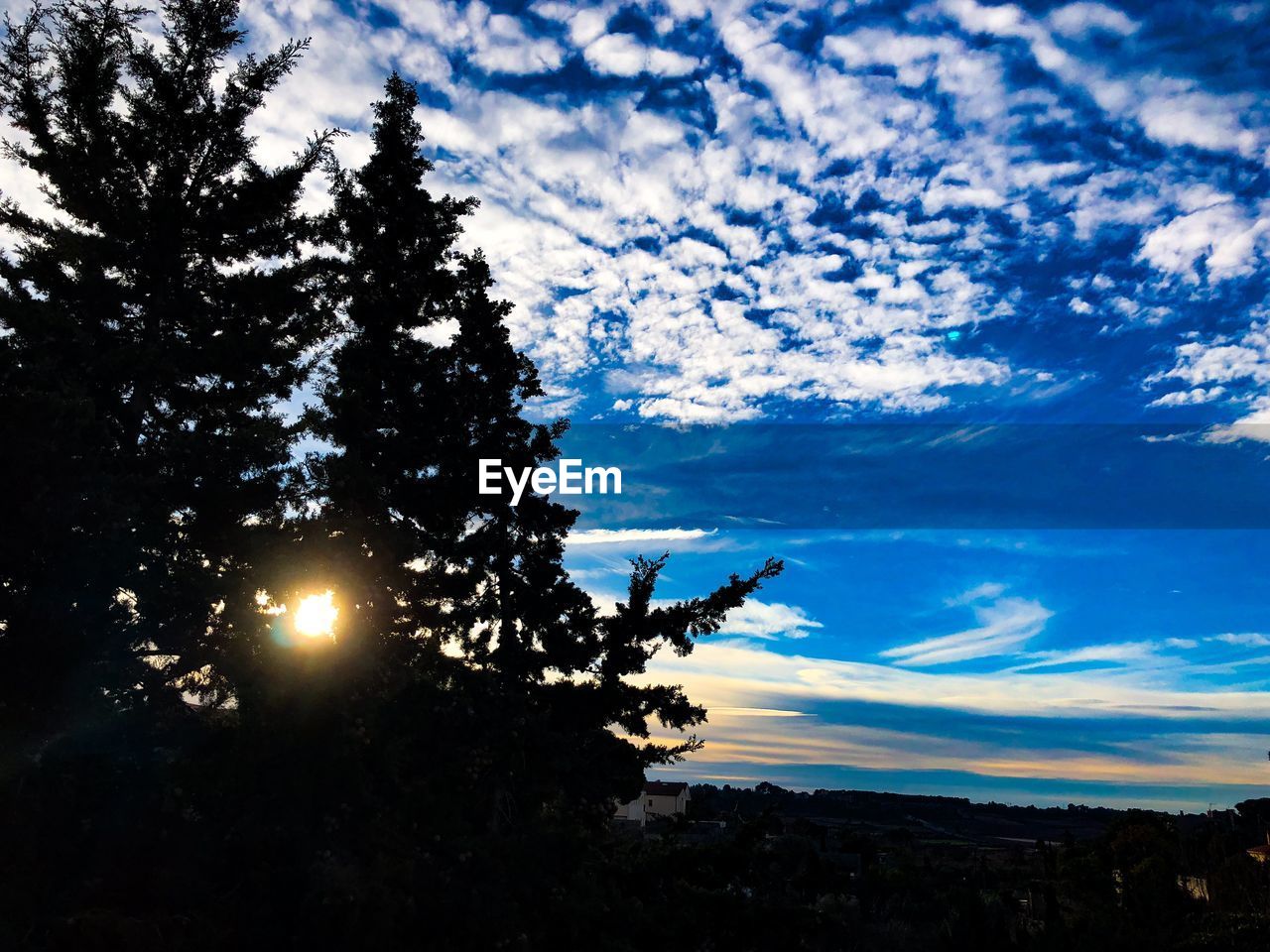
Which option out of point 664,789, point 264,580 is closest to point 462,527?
point 264,580

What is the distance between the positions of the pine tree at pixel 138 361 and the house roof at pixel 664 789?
76474 mm

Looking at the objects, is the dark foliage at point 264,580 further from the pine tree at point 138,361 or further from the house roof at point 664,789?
the house roof at point 664,789

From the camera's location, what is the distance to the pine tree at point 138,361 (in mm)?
10977

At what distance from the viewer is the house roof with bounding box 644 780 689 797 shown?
84.3 metres

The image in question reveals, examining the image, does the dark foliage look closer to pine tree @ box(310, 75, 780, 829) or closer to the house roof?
pine tree @ box(310, 75, 780, 829)

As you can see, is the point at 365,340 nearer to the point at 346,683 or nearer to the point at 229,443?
the point at 229,443

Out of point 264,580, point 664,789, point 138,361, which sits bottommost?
point 664,789

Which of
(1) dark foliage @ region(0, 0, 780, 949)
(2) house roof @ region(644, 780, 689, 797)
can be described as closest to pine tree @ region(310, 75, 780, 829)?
(1) dark foliage @ region(0, 0, 780, 949)

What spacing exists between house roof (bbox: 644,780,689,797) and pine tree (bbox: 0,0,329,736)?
76.5 meters

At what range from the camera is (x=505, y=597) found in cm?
1602

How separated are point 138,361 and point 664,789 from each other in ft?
268

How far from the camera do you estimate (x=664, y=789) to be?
8569 cm

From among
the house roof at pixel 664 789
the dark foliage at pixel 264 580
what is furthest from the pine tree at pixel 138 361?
the house roof at pixel 664 789

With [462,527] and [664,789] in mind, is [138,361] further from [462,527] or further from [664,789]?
[664,789]
